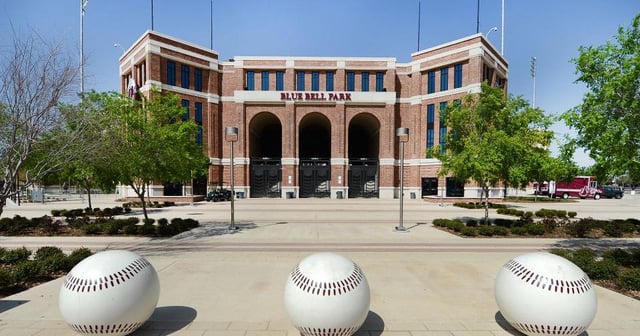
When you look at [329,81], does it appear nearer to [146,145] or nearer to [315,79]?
[315,79]

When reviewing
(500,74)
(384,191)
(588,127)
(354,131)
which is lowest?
(384,191)

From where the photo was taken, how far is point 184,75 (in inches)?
1490

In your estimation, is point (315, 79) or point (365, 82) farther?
point (365, 82)

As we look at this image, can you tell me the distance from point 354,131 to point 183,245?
146ft

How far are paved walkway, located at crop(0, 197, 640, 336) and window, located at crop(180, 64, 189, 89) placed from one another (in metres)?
29.5

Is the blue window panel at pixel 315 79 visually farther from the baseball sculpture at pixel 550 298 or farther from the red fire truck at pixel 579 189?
the red fire truck at pixel 579 189

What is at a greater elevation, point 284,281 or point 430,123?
point 430,123

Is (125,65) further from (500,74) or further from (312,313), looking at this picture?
(500,74)

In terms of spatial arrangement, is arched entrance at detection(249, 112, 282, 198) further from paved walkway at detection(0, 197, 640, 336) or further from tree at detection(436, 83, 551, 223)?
tree at detection(436, 83, 551, 223)

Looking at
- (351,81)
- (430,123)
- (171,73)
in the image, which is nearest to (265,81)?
(171,73)

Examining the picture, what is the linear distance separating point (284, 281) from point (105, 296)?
398cm

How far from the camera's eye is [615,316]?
17.4 feet

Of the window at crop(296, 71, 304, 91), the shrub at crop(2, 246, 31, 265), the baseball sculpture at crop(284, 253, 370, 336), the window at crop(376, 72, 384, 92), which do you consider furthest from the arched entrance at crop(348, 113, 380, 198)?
the baseball sculpture at crop(284, 253, 370, 336)

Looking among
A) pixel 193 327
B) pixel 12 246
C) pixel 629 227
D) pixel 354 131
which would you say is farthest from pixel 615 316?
pixel 354 131
